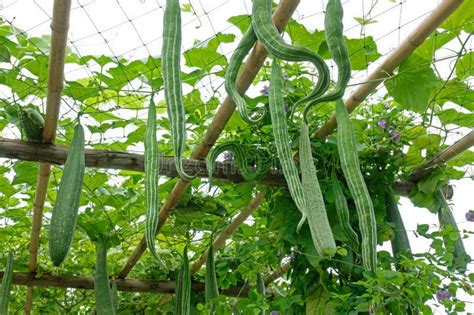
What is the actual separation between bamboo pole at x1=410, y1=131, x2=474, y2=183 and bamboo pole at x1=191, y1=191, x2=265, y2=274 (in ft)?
2.67

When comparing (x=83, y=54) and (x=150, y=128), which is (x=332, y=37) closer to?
(x=150, y=128)

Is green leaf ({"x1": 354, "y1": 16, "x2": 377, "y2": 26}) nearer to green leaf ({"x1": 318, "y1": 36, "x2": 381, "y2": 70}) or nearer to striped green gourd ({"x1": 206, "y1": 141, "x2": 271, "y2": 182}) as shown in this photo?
green leaf ({"x1": 318, "y1": 36, "x2": 381, "y2": 70})

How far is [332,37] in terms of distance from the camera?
1.52m

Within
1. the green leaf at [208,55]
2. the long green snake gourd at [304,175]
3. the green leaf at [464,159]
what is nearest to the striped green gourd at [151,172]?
the long green snake gourd at [304,175]

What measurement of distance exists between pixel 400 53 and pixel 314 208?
81 centimetres

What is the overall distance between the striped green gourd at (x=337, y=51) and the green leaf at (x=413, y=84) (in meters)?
1.02

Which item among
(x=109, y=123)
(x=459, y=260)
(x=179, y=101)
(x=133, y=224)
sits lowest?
(x=459, y=260)

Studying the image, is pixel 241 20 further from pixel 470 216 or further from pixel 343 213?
pixel 470 216

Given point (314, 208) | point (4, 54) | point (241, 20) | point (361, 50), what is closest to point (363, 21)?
point (361, 50)

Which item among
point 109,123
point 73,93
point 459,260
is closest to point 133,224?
point 109,123

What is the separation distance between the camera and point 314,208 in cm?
188

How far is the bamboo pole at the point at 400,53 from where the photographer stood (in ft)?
6.82

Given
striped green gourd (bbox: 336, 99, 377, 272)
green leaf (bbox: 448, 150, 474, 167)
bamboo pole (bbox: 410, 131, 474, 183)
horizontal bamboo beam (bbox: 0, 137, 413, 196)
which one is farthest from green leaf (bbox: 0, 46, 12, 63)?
green leaf (bbox: 448, 150, 474, 167)

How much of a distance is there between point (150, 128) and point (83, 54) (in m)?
1.08
